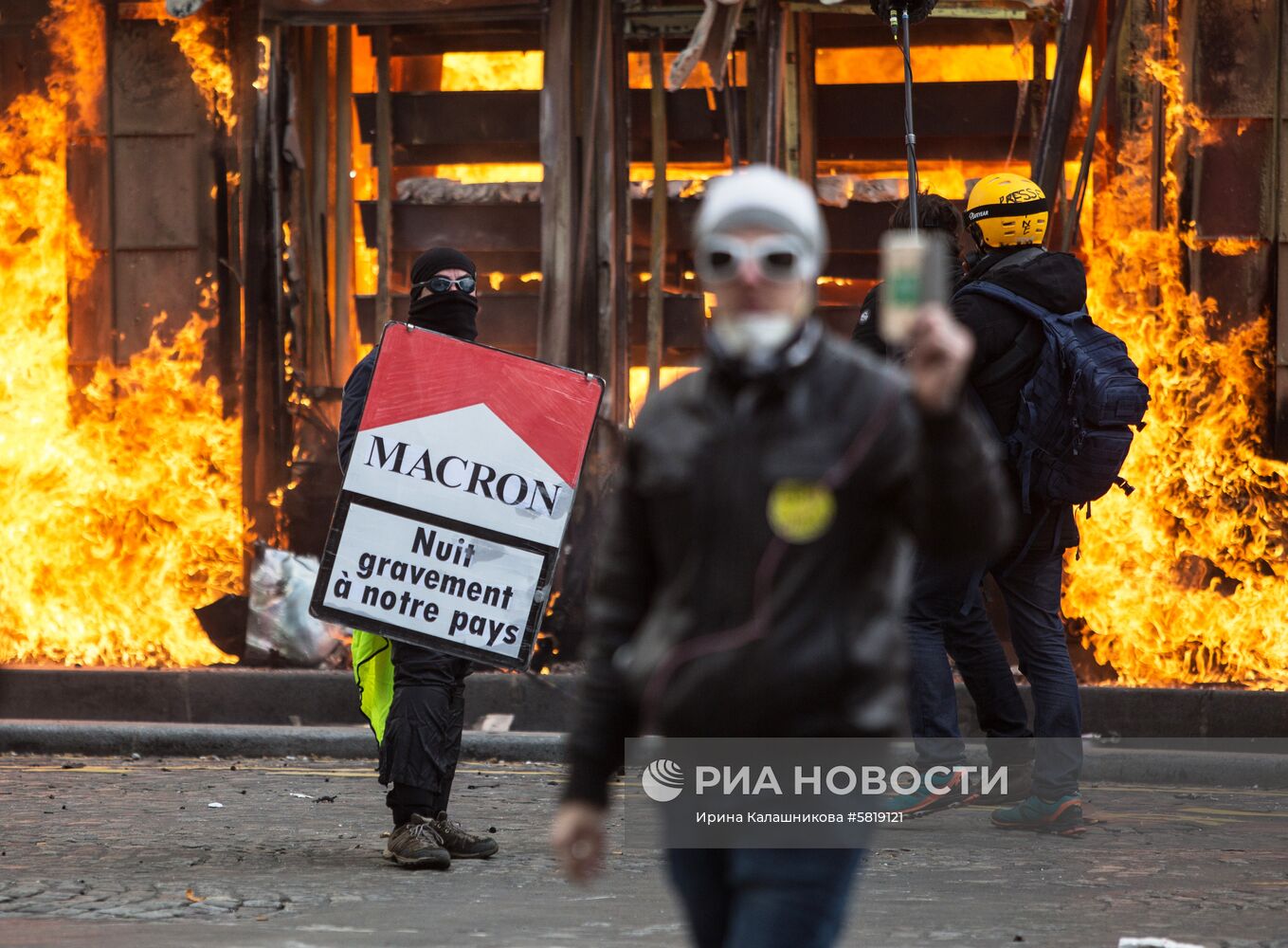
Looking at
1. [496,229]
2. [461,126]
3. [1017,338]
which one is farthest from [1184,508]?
[461,126]

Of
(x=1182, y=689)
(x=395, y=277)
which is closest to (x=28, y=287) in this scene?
(x=395, y=277)

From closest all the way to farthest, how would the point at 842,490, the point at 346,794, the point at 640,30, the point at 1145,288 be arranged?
the point at 842,490 → the point at 346,794 → the point at 1145,288 → the point at 640,30

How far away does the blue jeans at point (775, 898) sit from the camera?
103 inches

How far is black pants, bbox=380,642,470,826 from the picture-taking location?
5.57 metres

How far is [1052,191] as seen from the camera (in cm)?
991

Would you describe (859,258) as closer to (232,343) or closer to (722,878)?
(232,343)

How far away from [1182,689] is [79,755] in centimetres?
482

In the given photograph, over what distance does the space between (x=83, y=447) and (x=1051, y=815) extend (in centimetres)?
617

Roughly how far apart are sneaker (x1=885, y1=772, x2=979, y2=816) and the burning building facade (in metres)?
3.69

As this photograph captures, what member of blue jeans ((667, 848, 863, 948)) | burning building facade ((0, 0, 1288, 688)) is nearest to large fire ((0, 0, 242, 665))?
burning building facade ((0, 0, 1288, 688))

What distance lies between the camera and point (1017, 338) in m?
6.45

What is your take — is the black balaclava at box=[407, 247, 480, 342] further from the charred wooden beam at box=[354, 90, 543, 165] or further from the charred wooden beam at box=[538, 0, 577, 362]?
the charred wooden beam at box=[354, 90, 543, 165]

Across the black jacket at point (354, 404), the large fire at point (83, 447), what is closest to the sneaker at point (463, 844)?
the black jacket at point (354, 404)

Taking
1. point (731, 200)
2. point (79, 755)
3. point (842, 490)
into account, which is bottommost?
point (79, 755)
